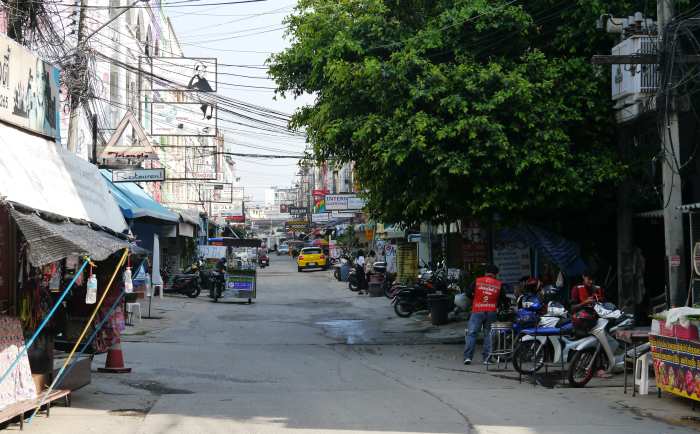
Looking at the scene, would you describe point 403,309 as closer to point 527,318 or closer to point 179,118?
point 527,318

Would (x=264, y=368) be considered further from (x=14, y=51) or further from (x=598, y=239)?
(x=598, y=239)

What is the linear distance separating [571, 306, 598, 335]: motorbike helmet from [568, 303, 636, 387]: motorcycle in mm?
65

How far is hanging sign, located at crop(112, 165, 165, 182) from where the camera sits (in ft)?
78.6

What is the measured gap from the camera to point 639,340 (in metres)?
11.8

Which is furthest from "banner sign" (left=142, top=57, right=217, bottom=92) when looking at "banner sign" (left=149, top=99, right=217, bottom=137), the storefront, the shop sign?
the shop sign

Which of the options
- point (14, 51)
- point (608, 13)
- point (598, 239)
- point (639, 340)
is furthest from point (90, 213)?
point (598, 239)

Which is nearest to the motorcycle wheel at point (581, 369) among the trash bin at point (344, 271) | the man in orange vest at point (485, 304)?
the man in orange vest at point (485, 304)

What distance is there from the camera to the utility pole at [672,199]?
13.2 meters

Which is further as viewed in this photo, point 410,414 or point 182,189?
point 182,189

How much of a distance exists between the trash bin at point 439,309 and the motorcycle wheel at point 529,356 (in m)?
9.37

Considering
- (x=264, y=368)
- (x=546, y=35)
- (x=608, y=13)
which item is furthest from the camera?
(x=546, y=35)

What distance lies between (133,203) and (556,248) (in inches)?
572

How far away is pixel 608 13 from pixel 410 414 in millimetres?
9509

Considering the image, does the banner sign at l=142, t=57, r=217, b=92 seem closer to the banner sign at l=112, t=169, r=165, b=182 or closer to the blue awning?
the blue awning
